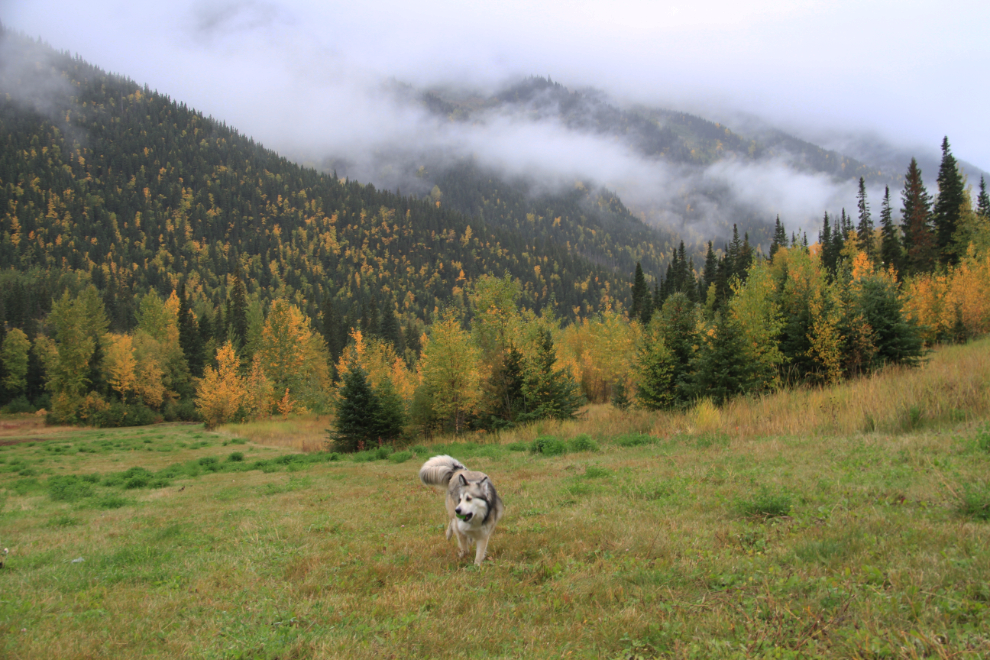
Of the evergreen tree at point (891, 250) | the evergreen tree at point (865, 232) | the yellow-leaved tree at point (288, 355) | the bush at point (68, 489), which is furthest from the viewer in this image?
the evergreen tree at point (865, 232)

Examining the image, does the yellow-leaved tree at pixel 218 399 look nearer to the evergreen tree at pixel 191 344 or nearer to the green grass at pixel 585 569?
the evergreen tree at pixel 191 344

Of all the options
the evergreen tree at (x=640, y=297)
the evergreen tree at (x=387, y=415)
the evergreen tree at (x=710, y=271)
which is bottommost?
the evergreen tree at (x=387, y=415)

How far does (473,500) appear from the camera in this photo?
582cm

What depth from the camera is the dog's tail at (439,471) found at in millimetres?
6859

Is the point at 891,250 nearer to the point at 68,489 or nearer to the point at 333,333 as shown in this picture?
the point at 68,489

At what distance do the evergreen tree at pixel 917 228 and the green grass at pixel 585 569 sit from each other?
6070cm

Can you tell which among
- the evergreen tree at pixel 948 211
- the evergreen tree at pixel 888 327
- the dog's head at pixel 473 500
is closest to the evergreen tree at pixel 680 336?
the evergreen tree at pixel 888 327

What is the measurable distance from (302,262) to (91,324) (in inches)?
4251

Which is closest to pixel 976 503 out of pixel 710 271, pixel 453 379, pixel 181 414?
pixel 453 379

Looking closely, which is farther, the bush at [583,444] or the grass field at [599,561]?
the bush at [583,444]

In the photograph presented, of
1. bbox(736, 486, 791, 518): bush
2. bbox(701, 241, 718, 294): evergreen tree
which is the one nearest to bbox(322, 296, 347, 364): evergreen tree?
bbox(701, 241, 718, 294): evergreen tree

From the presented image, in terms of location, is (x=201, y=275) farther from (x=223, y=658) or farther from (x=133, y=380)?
(x=223, y=658)

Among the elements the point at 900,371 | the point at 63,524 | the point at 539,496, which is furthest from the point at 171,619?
the point at 900,371

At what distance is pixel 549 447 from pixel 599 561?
1004 cm
